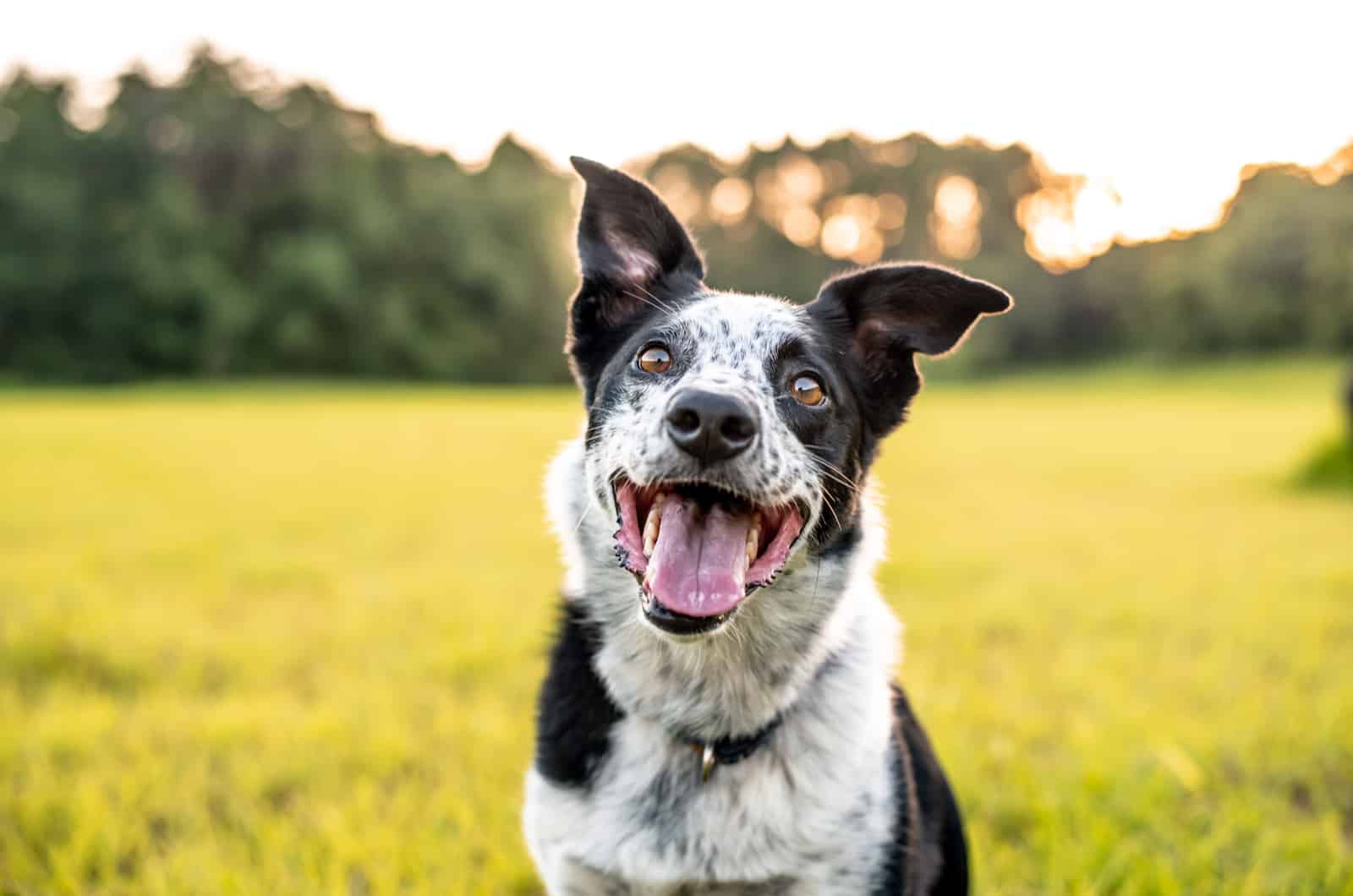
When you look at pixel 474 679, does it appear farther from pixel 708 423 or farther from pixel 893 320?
pixel 708 423

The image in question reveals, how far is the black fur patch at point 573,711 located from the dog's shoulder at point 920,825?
81 cm

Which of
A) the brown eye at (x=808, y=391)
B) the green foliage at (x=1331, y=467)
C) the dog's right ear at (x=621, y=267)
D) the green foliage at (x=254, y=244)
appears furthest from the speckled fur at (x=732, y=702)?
the green foliage at (x=254, y=244)

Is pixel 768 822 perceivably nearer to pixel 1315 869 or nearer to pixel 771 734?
pixel 771 734

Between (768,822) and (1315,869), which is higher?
(768,822)

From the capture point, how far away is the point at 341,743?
168 inches

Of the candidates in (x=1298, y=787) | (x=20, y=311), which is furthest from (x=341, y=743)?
(x=20, y=311)

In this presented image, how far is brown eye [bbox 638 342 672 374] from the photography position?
2.83 metres

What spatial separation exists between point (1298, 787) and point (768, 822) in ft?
9.18

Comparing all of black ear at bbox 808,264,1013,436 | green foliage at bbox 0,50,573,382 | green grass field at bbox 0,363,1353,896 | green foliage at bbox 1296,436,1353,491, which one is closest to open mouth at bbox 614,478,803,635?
black ear at bbox 808,264,1013,436

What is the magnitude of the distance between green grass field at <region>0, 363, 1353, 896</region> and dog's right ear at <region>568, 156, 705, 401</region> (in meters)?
1.83

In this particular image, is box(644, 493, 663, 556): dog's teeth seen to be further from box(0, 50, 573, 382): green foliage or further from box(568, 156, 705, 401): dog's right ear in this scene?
box(0, 50, 573, 382): green foliage

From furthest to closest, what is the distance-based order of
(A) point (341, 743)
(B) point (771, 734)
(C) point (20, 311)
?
(C) point (20, 311) < (A) point (341, 743) < (B) point (771, 734)

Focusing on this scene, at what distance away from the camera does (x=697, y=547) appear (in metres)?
2.48

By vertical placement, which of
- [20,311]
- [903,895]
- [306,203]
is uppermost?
[306,203]
